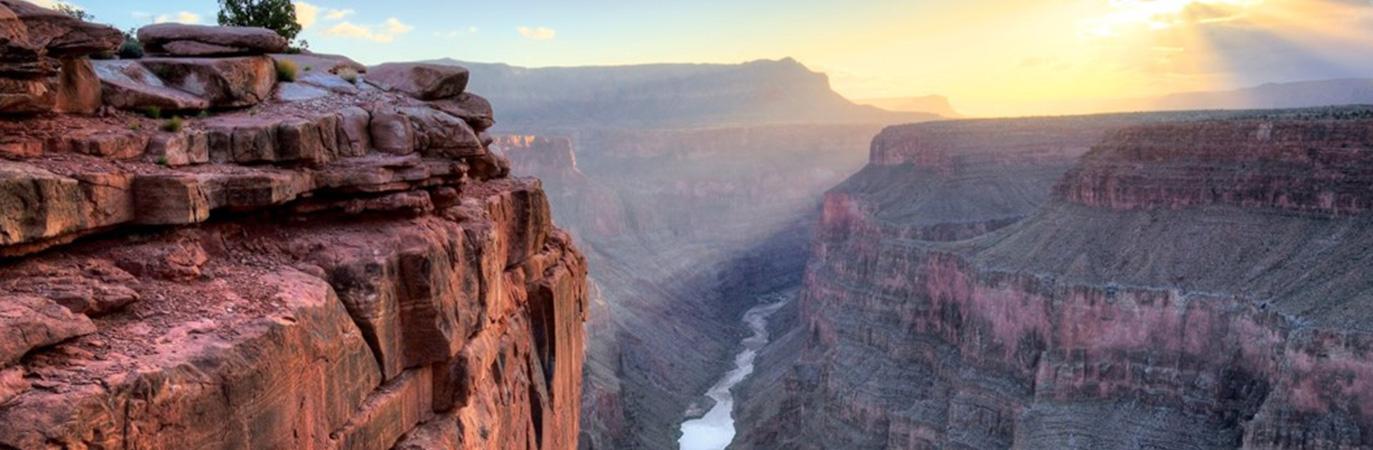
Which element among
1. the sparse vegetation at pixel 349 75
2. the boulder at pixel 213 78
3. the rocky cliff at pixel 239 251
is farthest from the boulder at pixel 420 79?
the boulder at pixel 213 78

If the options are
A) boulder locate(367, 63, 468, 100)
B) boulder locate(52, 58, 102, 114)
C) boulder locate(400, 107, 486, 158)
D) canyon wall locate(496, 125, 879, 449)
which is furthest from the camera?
canyon wall locate(496, 125, 879, 449)

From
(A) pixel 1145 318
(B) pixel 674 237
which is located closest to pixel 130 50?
(A) pixel 1145 318

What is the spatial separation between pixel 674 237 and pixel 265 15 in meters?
141

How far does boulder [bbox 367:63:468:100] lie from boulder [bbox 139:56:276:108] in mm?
3733

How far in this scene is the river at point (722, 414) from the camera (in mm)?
76875

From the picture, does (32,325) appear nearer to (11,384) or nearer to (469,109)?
(11,384)

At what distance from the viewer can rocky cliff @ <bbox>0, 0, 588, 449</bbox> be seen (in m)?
10.1

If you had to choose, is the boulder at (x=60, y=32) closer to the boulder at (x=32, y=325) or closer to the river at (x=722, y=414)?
the boulder at (x=32, y=325)

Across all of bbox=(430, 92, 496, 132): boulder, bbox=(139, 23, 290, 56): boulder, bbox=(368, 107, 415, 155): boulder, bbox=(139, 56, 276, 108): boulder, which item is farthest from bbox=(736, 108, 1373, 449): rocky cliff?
bbox=(139, 56, 276, 108): boulder

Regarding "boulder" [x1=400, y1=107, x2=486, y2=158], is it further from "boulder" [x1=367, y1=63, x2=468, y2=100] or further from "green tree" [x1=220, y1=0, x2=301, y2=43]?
"green tree" [x1=220, y1=0, x2=301, y2=43]

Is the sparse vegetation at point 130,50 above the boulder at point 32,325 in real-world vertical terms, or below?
above

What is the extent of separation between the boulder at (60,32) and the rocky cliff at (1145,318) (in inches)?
1915

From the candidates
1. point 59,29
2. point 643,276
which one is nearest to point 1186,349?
point 59,29

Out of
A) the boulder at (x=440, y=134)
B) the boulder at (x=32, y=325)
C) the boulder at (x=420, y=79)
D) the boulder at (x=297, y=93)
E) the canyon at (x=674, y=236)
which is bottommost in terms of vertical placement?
the canyon at (x=674, y=236)
